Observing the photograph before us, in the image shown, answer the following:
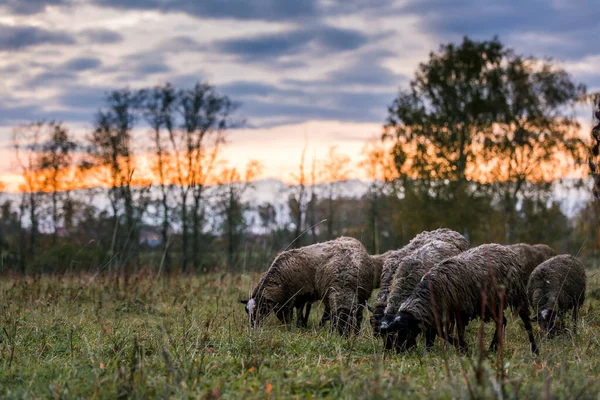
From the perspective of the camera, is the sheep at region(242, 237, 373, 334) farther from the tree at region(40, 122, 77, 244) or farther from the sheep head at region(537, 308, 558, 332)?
the tree at region(40, 122, 77, 244)

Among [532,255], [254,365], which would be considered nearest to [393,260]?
[254,365]

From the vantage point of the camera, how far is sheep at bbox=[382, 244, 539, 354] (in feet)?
26.9

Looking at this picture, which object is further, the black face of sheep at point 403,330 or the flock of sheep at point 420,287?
the flock of sheep at point 420,287

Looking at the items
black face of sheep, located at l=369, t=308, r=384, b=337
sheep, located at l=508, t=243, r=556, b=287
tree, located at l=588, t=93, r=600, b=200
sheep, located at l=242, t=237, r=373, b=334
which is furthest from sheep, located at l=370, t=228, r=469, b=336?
sheep, located at l=508, t=243, r=556, b=287

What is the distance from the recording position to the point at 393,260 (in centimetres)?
1073

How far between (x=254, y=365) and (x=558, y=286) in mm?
6836

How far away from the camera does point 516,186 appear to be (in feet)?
137

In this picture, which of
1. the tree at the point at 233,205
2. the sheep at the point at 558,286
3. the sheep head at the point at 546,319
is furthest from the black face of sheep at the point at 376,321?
the tree at the point at 233,205

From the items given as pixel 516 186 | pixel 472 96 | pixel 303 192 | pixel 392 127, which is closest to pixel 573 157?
pixel 516 186

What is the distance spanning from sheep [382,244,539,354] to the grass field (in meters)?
0.38

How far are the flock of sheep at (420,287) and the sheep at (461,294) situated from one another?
0.01 metres

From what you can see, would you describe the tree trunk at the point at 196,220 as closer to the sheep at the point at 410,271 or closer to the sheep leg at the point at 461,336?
the sheep at the point at 410,271

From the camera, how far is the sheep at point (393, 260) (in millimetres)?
9190

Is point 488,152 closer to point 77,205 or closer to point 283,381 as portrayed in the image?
point 77,205
